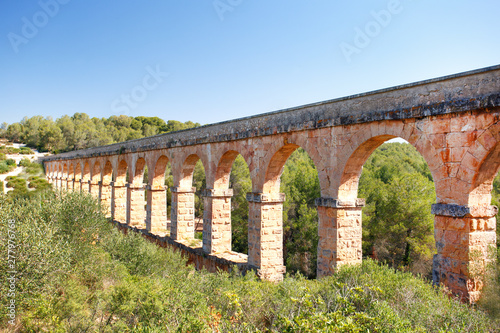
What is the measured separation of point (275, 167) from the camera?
27.9ft

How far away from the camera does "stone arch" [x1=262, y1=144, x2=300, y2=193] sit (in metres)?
8.25

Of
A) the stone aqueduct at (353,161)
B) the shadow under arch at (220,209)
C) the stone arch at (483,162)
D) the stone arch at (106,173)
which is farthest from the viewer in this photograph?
the stone arch at (106,173)

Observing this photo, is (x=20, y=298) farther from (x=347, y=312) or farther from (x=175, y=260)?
(x=347, y=312)

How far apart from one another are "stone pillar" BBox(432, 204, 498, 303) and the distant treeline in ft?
136

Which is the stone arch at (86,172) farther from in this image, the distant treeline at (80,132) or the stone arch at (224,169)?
the distant treeline at (80,132)

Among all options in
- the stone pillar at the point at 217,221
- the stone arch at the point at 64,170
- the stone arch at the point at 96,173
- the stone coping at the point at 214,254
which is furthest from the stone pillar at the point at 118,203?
the stone arch at the point at 64,170

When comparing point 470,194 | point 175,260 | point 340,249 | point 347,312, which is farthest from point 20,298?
point 470,194

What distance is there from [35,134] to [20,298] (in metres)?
52.2

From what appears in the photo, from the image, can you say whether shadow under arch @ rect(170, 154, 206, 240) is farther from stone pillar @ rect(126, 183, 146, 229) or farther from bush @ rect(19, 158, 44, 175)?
bush @ rect(19, 158, 44, 175)

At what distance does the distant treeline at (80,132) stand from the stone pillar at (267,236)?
122 ft

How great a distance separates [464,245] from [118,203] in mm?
14872

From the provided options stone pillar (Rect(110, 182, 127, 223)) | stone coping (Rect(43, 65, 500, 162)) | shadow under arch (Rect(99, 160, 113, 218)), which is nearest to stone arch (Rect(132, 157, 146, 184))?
stone pillar (Rect(110, 182, 127, 223))

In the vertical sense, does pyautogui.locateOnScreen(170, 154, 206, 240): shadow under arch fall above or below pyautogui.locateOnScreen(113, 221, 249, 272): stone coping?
above

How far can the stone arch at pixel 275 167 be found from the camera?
825 centimetres
